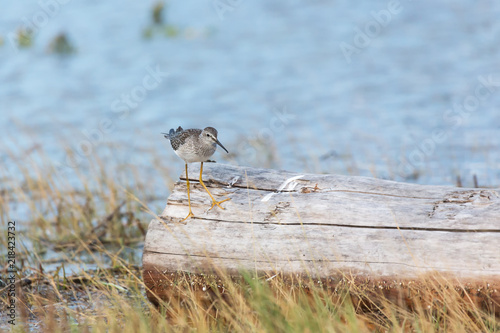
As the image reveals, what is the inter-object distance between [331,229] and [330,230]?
11 millimetres

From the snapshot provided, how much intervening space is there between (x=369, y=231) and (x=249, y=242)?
2.91 feet

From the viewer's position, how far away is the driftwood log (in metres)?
4.49

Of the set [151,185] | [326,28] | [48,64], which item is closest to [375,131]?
[151,185]

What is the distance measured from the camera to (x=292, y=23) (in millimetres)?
20203

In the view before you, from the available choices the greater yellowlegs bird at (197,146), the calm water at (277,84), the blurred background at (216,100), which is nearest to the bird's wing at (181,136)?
the greater yellowlegs bird at (197,146)

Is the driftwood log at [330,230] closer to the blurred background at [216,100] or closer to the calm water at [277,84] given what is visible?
the blurred background at [216,100]

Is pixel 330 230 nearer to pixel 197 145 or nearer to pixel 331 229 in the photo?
pixel 331 229

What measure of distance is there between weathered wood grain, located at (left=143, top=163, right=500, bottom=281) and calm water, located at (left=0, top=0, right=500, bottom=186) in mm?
3746

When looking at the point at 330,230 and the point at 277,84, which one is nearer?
the point at 330,230

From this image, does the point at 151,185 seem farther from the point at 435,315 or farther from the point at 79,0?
the point at 79,0

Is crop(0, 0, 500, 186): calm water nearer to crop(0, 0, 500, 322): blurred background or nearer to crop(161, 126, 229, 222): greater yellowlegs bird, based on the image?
crop(0, 0, 500, 322): blurred background

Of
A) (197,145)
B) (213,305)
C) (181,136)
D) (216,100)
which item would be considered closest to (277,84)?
(216,100)

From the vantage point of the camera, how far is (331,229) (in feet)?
15.6

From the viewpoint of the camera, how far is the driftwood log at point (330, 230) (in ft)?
Result: 14.7
